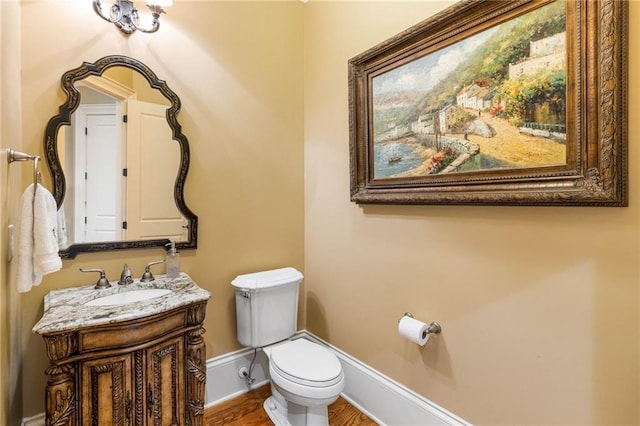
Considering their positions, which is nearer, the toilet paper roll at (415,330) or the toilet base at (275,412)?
the toilet paper roll at (415,330)

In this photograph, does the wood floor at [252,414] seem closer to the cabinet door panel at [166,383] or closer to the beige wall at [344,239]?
the beige wall at [344,239]

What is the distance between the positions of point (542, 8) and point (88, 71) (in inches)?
79.6

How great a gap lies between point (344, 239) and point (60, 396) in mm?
1522

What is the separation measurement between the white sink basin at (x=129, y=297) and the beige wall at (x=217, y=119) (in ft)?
0.63

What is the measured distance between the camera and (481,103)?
52.4 inches

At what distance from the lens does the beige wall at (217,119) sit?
1477mm

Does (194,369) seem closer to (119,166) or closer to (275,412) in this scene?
(275,412)

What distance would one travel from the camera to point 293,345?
182 cm

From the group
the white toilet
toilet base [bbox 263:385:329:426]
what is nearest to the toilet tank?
the white toilet

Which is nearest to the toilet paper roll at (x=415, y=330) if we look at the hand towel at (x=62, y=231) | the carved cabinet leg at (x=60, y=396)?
the carved cabinet leg at (x=60, y=396)

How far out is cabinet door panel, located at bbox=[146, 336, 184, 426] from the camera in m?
1.32

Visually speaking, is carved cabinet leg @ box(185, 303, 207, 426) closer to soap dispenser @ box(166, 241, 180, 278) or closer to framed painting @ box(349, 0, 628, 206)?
soap dispenser @ box(166, 241, 180, 278)

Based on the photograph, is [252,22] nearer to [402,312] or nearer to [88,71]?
[88,71]

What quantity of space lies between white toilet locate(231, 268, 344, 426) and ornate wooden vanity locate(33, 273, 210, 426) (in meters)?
0.42
